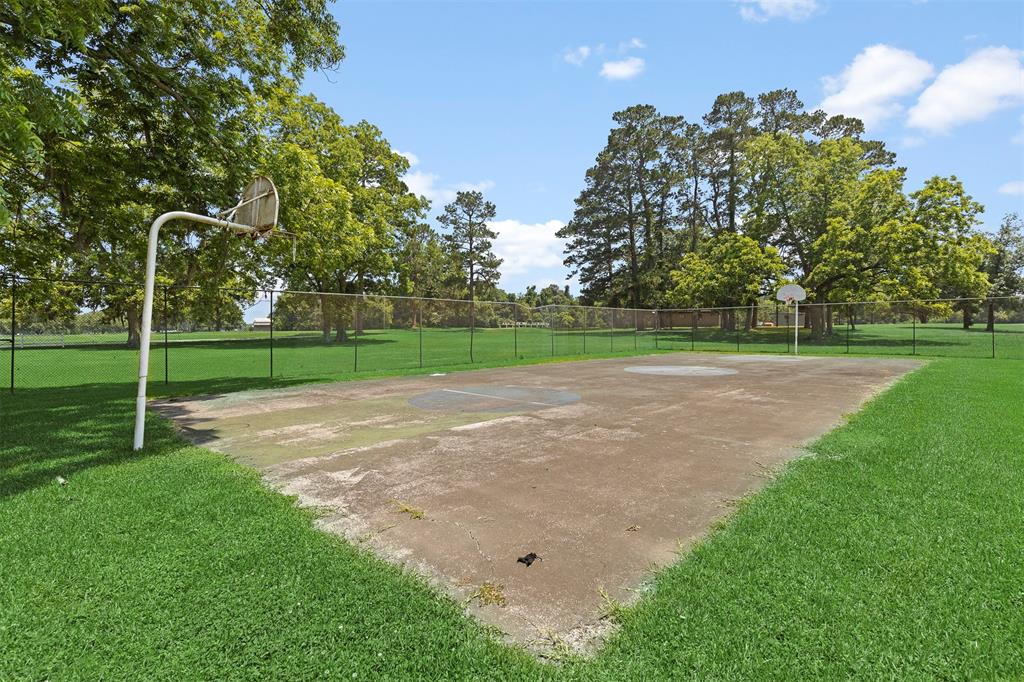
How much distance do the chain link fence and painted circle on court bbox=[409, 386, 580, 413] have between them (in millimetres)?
4525

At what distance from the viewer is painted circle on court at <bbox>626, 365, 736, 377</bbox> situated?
1254 cm

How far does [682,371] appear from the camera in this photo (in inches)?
531

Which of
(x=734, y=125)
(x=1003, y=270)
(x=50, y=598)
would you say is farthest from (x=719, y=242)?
(x=50, y=598)

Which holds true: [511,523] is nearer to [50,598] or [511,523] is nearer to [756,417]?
[50,598]

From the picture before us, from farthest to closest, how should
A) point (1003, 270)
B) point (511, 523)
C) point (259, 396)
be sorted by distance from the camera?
point (1003, 270), point (259, 396), point (511, 523)

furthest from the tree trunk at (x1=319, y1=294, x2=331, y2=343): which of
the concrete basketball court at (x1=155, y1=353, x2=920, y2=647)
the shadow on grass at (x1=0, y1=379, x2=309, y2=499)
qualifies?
the shadow on grass at (x1=0, y1=379, x2=309, y2=499)

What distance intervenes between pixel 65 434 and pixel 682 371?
12.7 m

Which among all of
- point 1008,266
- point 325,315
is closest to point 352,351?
point 325,315

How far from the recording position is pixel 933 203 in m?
24.5

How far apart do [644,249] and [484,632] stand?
47.3m

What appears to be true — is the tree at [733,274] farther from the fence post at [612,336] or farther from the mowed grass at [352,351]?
the fence post at [612,336]

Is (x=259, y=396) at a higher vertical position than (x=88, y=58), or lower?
lower

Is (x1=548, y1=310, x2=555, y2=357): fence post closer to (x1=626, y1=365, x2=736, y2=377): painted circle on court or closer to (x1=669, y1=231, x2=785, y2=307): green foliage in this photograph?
(x1=626, y1=365, x2=736, y2=377): painted circle on court

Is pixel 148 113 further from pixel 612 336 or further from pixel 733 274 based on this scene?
pixel 733 274
